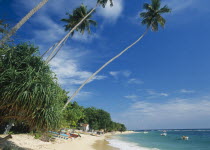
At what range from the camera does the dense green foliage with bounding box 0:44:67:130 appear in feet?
27.6

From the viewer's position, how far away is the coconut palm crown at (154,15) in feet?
70.6

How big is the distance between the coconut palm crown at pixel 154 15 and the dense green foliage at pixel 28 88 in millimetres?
16968

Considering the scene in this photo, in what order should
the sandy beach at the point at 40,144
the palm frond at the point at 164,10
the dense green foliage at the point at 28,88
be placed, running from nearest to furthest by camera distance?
the dense green foliage at the point at 28,88
the sandy beach at the point at 40,144
the palm frond at the point at 164,10

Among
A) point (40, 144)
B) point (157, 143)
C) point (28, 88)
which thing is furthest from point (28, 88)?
point (157, 143)

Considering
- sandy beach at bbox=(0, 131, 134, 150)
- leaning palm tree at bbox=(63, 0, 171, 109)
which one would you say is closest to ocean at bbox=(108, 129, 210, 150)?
sandy beach at bbox=(0, 131, 134, 150)

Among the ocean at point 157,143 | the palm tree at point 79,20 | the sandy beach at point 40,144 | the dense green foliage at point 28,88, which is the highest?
the palm tree at point 79,20

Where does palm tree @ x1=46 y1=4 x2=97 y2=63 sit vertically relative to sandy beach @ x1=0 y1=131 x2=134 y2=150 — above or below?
above

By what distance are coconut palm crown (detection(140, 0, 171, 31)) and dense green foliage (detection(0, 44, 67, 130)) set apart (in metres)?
17.0

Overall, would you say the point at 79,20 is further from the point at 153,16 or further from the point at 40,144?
the point at 40,144

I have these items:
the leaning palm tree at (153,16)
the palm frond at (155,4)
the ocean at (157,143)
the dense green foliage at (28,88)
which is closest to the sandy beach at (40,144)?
the dense green foliage at (28,88)

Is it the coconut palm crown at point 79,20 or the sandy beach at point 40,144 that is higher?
the coconut palm crown at point 79,20

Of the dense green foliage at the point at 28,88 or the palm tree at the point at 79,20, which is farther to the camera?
the palm tree at the point at 79,20

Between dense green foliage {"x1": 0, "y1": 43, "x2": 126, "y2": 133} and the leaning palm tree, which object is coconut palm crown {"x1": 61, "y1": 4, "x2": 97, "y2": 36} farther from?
dense green foliage {"x1": 0, "y1": 43, "x2": 126, "y2": 133}

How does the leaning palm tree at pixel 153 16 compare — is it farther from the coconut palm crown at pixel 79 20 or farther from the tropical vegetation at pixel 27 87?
the tropical vegetation at pixel 27 87
